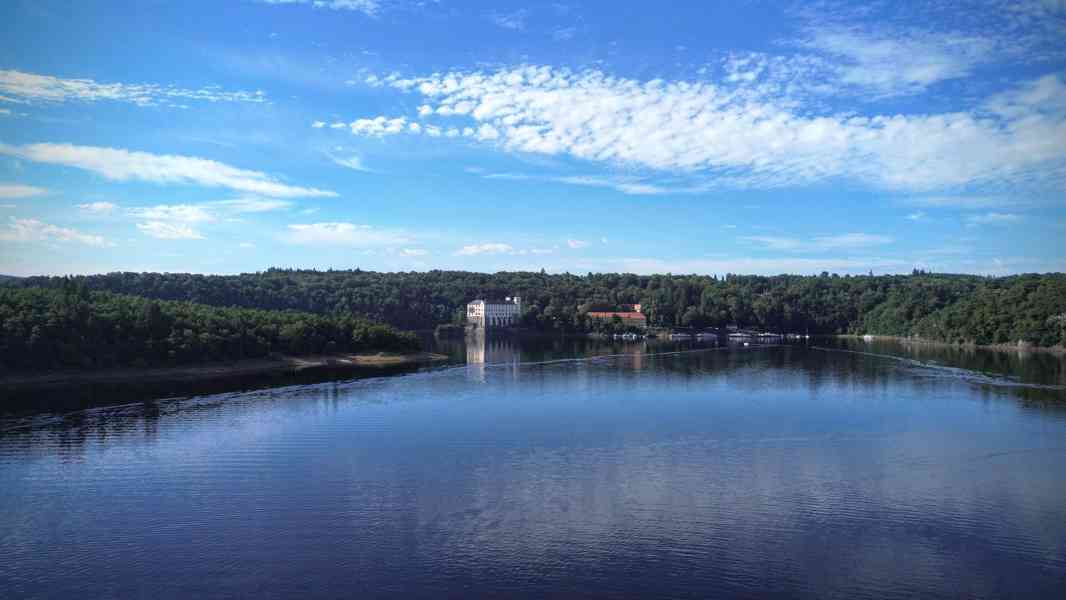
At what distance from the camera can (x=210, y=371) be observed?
151 ft

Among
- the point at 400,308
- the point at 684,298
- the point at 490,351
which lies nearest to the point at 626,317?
the point at 684,298

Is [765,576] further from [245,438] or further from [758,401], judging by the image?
[758,401]

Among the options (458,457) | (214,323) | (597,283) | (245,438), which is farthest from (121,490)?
(597,283)

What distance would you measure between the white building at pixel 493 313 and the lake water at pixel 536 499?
80062 millimetres

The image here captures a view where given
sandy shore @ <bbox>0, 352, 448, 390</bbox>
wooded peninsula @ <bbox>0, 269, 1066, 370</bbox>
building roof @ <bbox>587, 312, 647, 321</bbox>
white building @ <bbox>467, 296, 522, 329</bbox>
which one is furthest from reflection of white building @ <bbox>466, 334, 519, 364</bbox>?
→ building roof @ <bbox>587, 312, 647, 321</bbox>

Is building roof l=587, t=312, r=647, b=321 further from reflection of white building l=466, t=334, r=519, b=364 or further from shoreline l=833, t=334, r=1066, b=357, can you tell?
shoreline l=833, t=334, r=1066, b=357

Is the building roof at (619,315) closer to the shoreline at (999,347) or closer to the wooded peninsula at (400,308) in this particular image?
the wooded peninsula at (400,308)

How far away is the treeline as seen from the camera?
40.8m

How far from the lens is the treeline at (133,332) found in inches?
1604

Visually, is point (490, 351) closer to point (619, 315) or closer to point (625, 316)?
point (619, 315)

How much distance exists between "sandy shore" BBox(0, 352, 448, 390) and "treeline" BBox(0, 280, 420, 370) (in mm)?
723

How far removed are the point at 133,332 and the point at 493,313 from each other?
74.0 metres

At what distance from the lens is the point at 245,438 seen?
2544 centimetres

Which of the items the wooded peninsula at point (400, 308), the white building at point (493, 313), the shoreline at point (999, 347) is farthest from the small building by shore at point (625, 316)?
the shoreline at point (999, 347)
